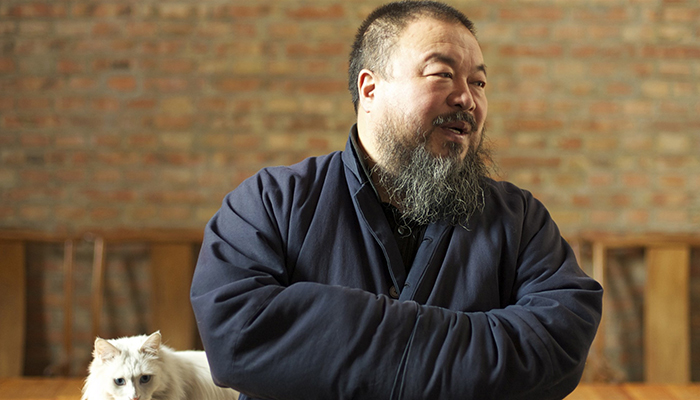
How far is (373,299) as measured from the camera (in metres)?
1.22

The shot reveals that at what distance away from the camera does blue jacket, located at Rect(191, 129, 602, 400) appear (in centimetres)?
118

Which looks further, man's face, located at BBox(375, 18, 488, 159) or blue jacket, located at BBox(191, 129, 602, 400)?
man's face, located at BBox(375, 18, 488, 159)

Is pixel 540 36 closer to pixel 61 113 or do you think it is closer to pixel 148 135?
pixel 148 135

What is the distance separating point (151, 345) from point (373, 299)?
2.25 ft

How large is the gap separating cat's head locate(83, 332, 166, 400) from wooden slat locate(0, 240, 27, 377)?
172 centimetres

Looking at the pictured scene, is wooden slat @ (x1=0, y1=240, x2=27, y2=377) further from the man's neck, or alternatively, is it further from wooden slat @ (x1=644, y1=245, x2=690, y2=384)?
wooden slat @ (x1=644, y1=245, x2=690, y2=384)

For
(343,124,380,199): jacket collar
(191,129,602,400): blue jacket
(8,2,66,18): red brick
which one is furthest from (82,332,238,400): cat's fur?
(8,2,66,18): red brick

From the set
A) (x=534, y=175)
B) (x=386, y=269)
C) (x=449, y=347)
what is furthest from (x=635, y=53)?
(x=449, y=347)

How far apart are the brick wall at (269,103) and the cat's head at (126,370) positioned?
1577 millimetres

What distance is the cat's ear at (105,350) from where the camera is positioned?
1.51 meters

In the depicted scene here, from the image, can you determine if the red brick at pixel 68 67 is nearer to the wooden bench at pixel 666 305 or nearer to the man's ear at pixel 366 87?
the man's ear at pixel 366 87

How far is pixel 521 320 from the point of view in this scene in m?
1.26

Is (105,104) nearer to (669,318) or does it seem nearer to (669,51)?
(669,51)

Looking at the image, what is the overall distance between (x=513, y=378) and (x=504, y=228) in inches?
16.8
